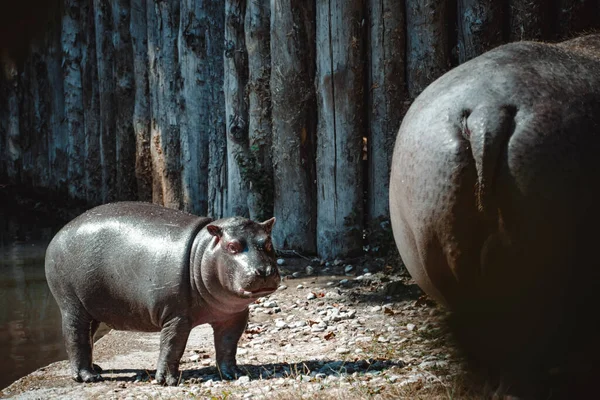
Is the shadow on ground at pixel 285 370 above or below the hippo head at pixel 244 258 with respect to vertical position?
below

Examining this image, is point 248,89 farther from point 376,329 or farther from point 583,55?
point 583,55

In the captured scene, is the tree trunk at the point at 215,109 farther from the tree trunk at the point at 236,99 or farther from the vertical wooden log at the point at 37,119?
the vertical wooden log at the point at 37,119

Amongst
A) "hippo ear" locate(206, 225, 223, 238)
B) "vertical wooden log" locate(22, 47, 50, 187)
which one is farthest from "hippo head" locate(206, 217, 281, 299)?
"vertical wooden log" locate(22, 47, 50, 187)

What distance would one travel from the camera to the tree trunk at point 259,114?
7352 mm

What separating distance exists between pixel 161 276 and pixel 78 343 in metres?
0.73

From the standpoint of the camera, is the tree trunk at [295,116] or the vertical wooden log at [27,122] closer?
the tree trunk at [295,116]

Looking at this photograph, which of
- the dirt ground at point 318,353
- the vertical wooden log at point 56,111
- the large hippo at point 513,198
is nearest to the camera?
the large hippo at point 513,198

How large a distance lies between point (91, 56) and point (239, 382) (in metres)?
8.88

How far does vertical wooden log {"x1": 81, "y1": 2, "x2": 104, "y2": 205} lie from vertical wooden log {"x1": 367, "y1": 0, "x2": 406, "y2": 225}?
238 inches

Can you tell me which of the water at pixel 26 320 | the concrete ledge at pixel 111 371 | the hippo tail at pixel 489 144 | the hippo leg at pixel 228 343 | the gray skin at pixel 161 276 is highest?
the hippo tail at pixel 489 144

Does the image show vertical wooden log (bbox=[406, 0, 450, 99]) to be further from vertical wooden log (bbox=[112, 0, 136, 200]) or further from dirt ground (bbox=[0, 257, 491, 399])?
vertical wooden log (bbox=[112, 0, 136, 200])

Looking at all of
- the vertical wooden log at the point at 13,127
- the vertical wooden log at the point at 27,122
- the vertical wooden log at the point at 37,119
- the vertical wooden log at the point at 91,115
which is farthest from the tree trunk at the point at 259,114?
the vertical wooden log at the point at 13,127

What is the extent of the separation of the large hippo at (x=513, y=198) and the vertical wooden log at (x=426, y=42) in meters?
3.01

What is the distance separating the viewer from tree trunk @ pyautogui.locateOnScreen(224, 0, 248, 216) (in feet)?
25.0
